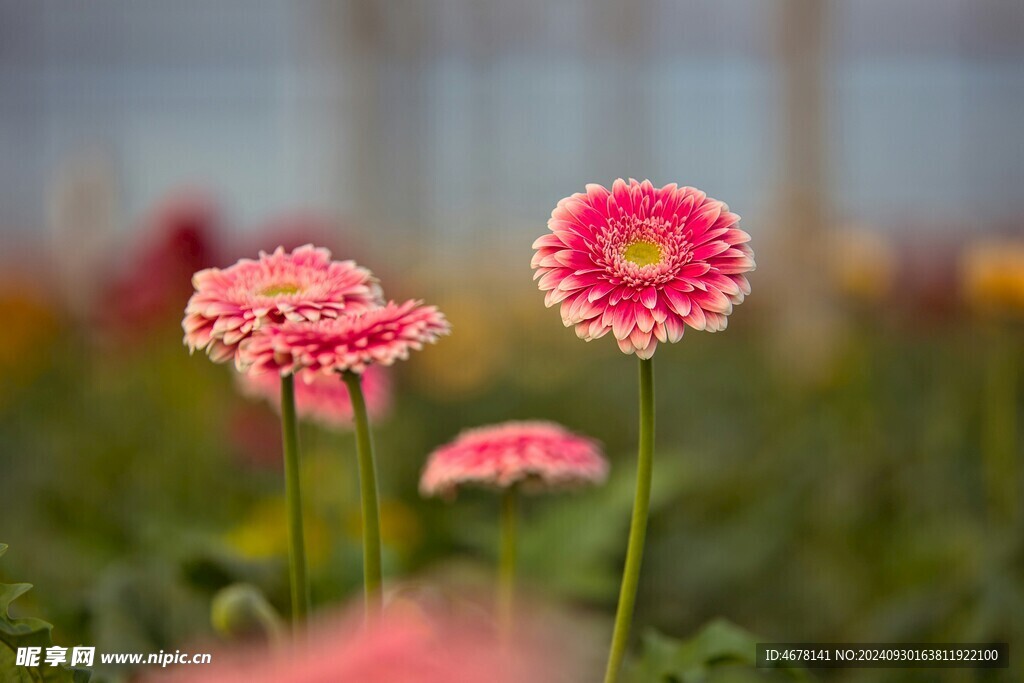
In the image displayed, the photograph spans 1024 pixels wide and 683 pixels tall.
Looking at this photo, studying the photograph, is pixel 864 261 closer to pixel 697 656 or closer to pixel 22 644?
pixel 697 656

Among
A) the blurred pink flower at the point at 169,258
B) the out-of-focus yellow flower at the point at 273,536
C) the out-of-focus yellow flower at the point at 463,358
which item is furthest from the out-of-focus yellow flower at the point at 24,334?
the out-of-focus yellow flower at the point at 273,536

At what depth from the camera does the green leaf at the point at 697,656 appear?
0.38m

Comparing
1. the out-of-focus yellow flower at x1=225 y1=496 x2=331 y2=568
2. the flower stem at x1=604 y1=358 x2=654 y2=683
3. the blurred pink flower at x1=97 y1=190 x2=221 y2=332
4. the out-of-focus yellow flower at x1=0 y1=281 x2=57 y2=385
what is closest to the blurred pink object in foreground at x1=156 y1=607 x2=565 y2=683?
the flower stem at x1=604 y1=358 x2=654 y2=683

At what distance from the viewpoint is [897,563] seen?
0.80 meters

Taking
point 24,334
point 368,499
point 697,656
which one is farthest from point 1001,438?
point 24,334

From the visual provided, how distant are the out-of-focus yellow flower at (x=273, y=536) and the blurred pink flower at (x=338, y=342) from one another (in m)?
0.34

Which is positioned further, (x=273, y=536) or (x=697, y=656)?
(x=273, y=536)

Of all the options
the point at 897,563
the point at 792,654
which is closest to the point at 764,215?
the point at 897,563

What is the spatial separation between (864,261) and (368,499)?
0.99m

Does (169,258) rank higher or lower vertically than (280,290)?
higher

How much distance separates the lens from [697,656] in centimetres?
39

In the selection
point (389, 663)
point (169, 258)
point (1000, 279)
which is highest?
point (169, 258)

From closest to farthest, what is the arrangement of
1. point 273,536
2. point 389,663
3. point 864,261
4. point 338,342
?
point 389,663
point 338,342
point 273,536
point 864,261

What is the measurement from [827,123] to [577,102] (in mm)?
378
